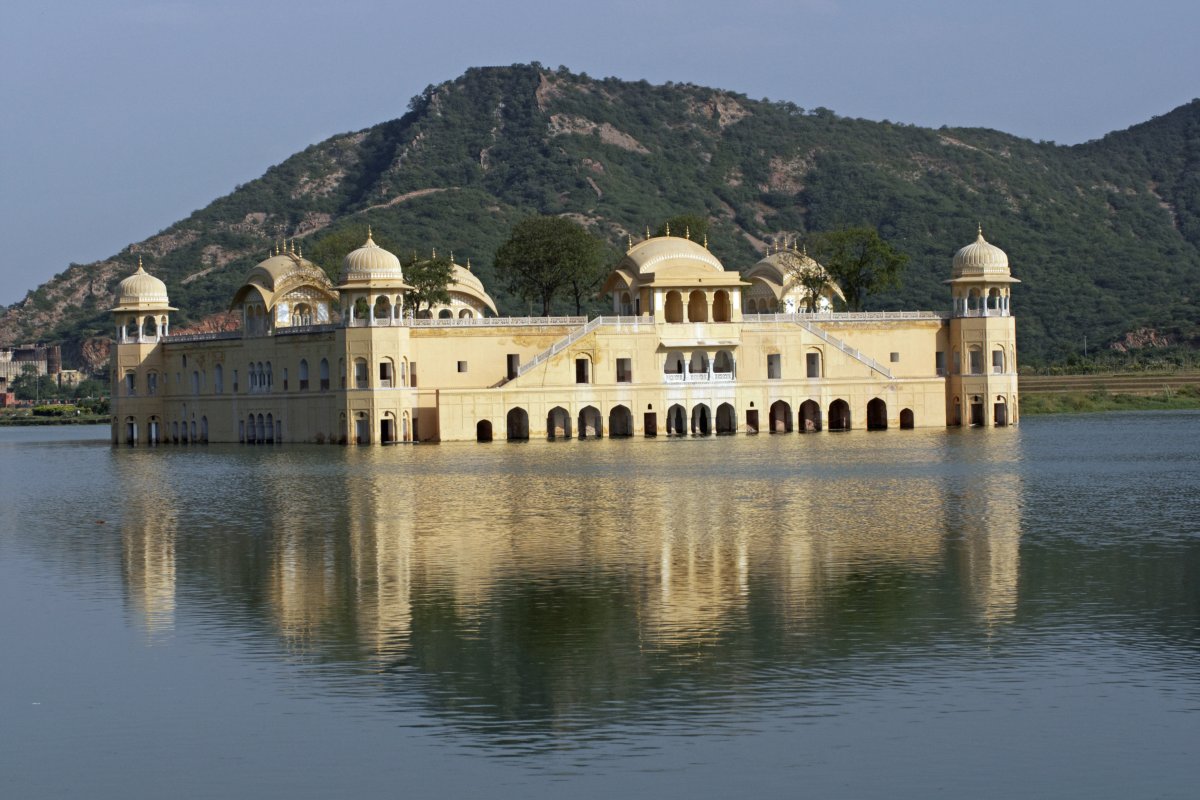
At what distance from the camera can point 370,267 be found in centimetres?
5528

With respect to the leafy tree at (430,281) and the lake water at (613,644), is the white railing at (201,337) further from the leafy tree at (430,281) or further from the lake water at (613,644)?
the lake water at (613,644)

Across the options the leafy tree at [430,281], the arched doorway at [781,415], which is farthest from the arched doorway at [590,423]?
the leafy tree at [430,281]

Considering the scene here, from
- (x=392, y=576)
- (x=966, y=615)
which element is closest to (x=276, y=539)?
(x=392, y=576)

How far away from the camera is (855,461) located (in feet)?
132

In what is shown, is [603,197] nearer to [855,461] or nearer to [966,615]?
[855,461]

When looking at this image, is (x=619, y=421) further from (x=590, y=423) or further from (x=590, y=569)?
(x=590, y=569)

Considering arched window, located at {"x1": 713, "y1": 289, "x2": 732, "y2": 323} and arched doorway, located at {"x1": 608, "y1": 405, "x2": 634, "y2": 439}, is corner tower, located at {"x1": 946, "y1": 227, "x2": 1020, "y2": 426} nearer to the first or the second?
arched window, located at {"x1": 713, "y1": 289, "x2": 732, "y2": 323}

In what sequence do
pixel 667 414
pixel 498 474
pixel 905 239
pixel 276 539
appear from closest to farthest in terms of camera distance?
pixel 276 539 → pixel 498 474 → pixel 667 414 → pixel 905 239

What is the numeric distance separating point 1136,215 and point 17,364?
74182mm

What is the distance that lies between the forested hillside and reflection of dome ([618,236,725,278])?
3024 centimetres

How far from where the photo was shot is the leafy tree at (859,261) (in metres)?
64.7

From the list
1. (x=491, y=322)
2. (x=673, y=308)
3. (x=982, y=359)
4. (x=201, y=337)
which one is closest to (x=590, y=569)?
(x=491, y=322)

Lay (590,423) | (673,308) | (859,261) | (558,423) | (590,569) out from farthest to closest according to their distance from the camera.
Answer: (859,261) < (673,308) < (590,423) < (558,423) < (590,569)

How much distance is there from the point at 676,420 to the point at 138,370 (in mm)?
18837
